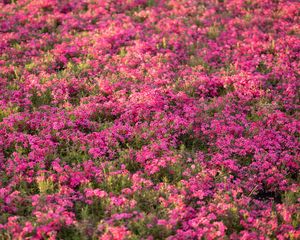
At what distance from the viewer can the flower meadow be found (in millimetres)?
6691

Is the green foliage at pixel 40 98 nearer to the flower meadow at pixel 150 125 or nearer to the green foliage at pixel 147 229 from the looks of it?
the flower meadow at pixel 150 125

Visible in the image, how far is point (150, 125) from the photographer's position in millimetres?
8984

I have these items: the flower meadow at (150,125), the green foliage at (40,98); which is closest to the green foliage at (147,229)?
the flower meadow at (150,125)

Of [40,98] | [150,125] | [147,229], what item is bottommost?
Answer: [147,229]

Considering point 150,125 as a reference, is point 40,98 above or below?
above

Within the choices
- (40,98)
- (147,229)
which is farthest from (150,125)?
(40,98)

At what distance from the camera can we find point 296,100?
→ 10.2 m

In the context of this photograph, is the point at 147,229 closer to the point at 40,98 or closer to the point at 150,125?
the point at 150,125

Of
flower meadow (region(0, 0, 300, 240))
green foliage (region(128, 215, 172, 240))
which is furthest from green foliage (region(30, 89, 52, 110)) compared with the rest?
green foliage (region(128, 215, 172, 240))

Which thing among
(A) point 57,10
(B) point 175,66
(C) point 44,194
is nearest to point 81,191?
(C) point 44,194

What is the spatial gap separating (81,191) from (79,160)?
973mm

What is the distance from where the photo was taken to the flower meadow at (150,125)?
669 cm

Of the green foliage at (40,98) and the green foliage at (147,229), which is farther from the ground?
the green foliage at (40,98)

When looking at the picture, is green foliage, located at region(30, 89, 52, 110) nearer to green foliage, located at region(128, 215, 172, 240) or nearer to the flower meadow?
the flower meadow
